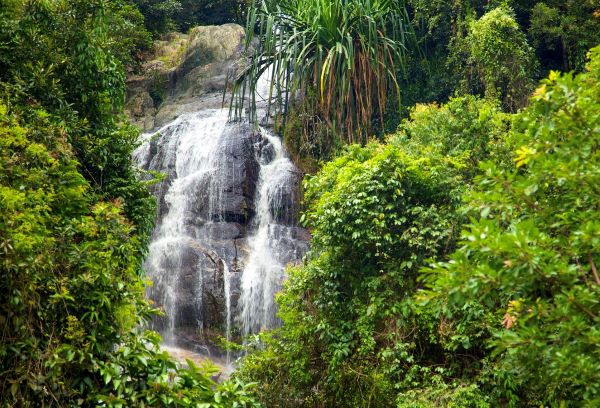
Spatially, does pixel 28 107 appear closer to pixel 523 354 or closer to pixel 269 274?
pixel 523 354

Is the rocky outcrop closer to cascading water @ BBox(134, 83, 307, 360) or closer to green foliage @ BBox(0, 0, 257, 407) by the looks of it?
cascading water @ BBox(134, 83, 307, 360)

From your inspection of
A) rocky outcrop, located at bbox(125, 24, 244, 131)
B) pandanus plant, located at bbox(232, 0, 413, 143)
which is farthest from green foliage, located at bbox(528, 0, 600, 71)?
rocky outcrop, located at bbox(125, 24, 244, 131)

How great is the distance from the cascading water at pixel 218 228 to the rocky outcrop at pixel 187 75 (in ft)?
7.58

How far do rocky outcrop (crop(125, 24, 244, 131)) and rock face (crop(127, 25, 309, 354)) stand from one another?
2.84 feet

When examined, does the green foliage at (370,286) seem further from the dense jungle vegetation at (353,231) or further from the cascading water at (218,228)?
the cascading water at (218,228)

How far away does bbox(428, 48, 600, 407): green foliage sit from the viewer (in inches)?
156

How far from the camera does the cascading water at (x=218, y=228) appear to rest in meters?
13.4

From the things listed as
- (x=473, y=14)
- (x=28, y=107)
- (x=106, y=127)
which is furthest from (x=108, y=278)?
(x=473, y=14)

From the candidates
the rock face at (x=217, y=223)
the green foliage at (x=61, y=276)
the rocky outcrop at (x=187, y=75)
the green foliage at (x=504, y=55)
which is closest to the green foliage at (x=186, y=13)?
the rocky outcrop at (x=187, y=75)

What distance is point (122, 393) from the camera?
5.95 m

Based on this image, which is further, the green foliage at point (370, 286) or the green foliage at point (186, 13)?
the green foliage at point (186, 13)

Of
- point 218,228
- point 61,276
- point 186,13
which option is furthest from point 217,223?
point 186,13

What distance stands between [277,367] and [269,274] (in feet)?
14.0

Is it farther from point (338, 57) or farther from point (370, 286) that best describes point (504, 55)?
point (370, 286)
